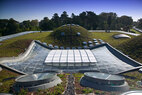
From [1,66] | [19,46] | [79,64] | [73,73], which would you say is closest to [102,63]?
[79,64]

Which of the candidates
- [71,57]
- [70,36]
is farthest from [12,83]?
[70,36]

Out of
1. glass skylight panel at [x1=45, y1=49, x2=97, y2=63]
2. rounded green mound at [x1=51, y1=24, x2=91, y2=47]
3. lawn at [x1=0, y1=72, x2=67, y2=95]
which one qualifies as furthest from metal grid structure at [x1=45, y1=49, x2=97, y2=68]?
rounded green mound at [x1=51, y1=24, x2=91, y2=47]

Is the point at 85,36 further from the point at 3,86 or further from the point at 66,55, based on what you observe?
the point at 3,86

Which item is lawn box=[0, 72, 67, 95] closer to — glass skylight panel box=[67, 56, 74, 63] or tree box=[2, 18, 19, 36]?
glass skylight panel box=[67, 56, 74, 63]

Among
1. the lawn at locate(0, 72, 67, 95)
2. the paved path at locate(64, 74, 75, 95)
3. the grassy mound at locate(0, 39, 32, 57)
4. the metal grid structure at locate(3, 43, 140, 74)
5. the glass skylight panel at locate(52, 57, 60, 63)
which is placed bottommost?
the paved path at locate(64, 74, 75, 95)

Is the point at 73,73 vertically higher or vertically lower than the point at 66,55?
lower
